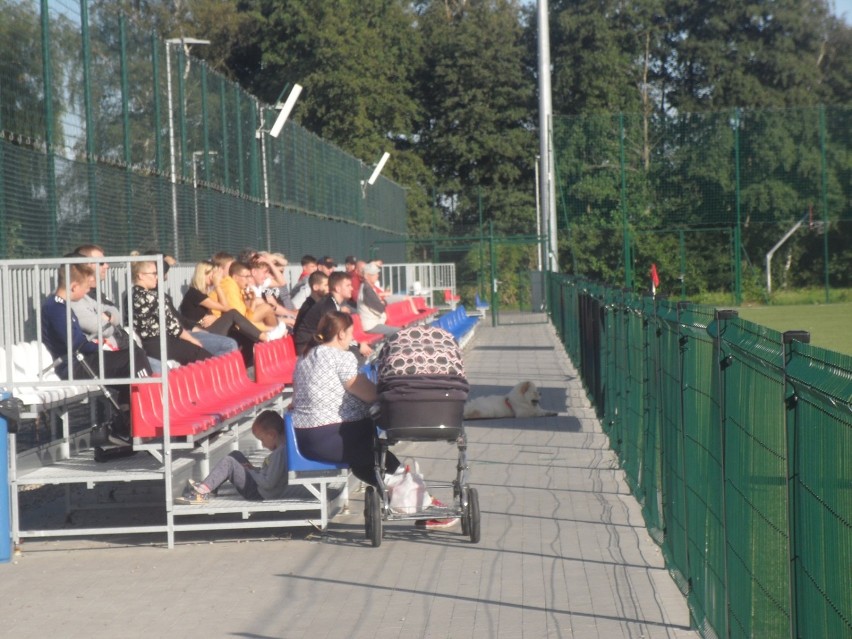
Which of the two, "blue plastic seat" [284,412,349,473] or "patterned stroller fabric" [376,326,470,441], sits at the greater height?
"patterned stroller fabric" [376,326,470,441]

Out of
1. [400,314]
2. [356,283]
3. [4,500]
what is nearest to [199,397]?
[4,500]

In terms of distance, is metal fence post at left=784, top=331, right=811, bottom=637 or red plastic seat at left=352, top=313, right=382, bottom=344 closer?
metal fence post at left=784, top=331, right=811, bottom=637

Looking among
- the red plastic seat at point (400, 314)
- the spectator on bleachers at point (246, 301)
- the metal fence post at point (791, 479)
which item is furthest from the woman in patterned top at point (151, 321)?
the red plastic seat at point (400, 314)

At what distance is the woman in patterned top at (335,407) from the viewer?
27.7 feet

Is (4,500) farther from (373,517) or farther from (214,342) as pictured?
(214,342)

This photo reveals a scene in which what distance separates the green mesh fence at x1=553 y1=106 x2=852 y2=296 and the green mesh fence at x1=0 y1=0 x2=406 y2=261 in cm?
2007

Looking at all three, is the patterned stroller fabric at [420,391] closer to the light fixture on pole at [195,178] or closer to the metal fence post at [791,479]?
the metal fence post at [791,479]

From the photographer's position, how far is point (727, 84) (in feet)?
224

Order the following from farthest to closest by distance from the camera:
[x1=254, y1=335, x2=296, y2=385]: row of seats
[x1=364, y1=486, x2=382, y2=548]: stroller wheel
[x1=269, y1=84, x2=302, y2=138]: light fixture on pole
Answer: [x1=269, y1=84, x2=302, y2=138]: light fixture on pole
[x1=254, y1=335, x2=296, y2=385]: row of seats
[x1=364, y1=486, x2=382, y2=548]: stroller wheel

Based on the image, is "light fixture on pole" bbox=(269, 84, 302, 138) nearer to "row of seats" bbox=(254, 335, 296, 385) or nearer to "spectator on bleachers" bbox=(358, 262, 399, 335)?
"spectator on bleachers" bbox=(358, 262, 399, 335)

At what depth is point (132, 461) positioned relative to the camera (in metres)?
9.05

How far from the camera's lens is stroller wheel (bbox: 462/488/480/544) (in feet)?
26.8

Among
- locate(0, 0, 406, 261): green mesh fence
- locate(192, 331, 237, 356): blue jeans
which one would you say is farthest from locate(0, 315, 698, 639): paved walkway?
locate(0, 0, 406, 261): green mesh fence

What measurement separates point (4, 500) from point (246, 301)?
6324 mm
